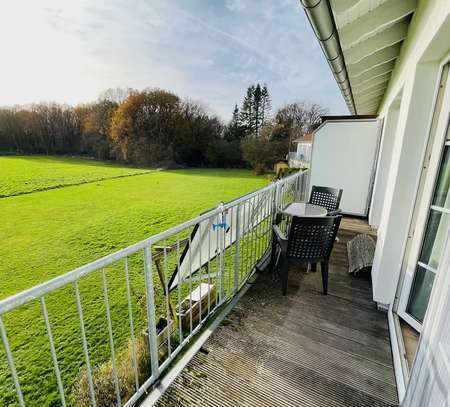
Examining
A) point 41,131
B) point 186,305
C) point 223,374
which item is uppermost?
point 41,131

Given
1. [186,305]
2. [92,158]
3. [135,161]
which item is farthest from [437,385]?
[92,158]

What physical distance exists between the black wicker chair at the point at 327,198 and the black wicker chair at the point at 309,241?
146 centimetres

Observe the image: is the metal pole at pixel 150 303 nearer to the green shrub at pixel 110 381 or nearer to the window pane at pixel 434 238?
the green shrub at pixel 110 381

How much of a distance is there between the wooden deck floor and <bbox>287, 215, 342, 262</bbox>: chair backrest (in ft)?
1.50

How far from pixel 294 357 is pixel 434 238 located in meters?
1.33

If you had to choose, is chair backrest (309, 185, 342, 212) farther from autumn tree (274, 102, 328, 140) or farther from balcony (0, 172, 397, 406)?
autumn tree (274, 102, 328, 140)

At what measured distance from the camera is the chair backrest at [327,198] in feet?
12.5

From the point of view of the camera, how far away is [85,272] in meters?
1.00

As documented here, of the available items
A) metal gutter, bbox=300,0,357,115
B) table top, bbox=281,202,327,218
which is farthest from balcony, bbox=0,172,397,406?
metal gutter, bbox=300,0,357,115

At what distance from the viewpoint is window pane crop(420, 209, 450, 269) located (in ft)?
5.12

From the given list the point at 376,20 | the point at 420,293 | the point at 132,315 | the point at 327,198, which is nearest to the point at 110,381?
the point at 132,315

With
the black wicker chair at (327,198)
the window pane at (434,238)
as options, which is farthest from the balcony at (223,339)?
the black wicker chair at (327,198)

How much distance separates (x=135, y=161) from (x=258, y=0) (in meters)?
23.7

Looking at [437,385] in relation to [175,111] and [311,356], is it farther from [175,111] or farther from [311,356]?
[175,111]
